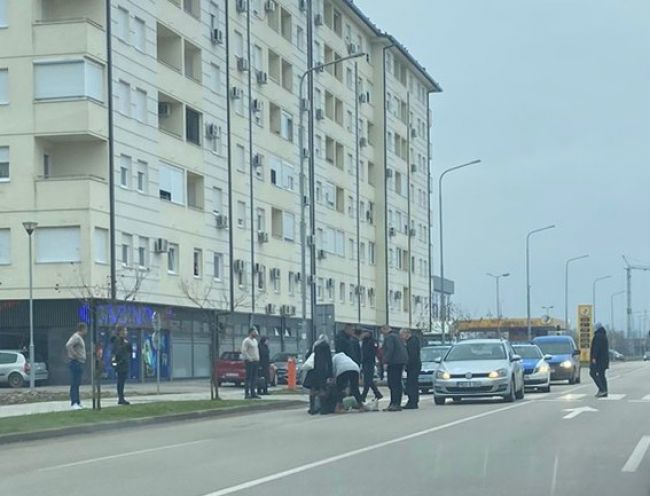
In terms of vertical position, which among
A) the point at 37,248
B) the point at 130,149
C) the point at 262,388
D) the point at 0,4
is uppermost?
the point at 0,4

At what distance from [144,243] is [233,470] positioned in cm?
3369

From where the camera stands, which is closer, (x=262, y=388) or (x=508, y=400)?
(x=508, y=400)

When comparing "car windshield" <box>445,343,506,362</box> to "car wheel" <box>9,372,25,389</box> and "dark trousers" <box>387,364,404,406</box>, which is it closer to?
"dark trousers" <box>387,364,404,406</box>

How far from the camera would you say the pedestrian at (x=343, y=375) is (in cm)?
2511

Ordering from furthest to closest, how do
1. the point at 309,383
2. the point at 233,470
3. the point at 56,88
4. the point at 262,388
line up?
the point at 56,88 → the point at 262,388 → the point at 309,383 → the point at 233,470

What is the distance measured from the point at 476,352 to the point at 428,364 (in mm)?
7335

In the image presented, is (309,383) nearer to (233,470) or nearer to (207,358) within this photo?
(233,470)

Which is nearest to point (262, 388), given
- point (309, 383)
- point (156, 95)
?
point (309, 383)

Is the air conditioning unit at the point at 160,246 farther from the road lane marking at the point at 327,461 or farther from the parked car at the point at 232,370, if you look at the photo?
the road lane marking at the point at 327,461

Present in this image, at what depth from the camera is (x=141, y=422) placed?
2284 cm

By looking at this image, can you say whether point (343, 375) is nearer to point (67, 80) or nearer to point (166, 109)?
point (67, 80)

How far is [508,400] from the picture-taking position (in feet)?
91.5

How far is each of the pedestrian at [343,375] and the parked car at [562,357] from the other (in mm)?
16235

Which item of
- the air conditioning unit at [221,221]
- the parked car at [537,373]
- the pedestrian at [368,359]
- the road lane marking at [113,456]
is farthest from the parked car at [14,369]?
the road lane marking at [113,456]
